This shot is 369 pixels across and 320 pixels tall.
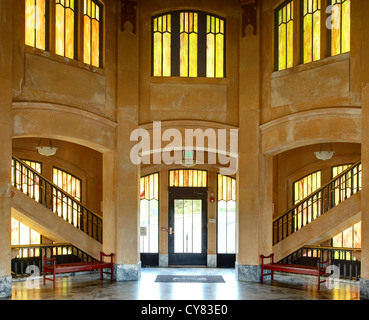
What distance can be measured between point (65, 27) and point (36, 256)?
6.18 meters

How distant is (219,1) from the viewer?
12711mm

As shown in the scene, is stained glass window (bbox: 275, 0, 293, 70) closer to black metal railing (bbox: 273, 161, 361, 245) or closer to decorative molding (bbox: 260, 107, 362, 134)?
decorative molding (bbox: 260, 107, 362, 134)

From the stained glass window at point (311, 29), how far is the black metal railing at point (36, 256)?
24.5ft

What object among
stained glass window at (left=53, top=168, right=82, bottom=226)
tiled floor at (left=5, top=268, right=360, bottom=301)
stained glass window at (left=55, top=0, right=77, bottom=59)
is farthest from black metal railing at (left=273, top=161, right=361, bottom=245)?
stained glass window at (left=55, top=0, right=77, bottom=59)

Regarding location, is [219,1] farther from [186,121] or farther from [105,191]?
[105,191]

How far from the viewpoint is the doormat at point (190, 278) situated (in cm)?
1234

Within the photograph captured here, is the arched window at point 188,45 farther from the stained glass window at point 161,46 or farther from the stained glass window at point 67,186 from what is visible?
the stained glass window at point 67,186

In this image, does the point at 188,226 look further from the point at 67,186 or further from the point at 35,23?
the point at 35,23

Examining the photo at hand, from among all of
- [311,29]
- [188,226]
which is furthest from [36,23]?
[188,226]

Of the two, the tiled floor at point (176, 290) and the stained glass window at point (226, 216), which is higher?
the stained glass window at point (226, 216)

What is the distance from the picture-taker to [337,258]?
13469 millimetres

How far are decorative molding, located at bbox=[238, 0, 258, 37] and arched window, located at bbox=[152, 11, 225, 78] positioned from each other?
68 cm

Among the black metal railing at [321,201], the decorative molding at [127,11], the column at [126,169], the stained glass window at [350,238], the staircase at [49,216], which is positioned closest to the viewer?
the staircase at [49,216]

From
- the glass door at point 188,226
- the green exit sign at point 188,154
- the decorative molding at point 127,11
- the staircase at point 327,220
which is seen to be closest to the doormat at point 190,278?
the staircase at point 327,220
